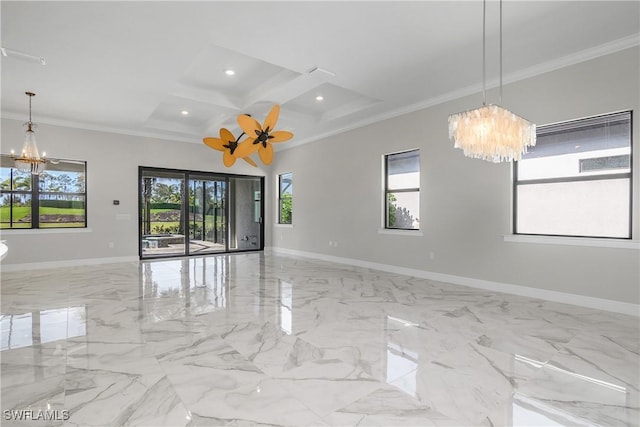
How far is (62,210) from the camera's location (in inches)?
272

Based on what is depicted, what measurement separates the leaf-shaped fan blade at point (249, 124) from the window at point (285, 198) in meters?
4.08

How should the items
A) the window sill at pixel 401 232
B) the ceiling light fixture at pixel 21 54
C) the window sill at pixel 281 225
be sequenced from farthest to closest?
the window sill at pixel 281 225
the window sill at pixel 401 232
the ceiling light fixture at pixel 21 54

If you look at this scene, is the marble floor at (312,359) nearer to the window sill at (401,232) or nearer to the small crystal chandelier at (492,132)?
the window sill at (401,232)

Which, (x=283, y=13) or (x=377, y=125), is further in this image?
(x=377, y=125)

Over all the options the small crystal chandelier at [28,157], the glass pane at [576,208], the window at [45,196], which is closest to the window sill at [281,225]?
the window at [45,196]

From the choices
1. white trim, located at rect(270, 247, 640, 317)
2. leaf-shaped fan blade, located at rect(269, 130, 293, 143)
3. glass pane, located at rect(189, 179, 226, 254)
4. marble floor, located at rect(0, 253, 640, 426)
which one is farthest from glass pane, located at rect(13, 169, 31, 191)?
white trim, located at rect(270, 247, 640, 317)

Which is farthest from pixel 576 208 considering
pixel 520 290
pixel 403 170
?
pixel 403 170

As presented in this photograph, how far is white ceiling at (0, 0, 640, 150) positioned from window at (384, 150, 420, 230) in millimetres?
971

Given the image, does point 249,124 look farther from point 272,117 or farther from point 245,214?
point 245,214

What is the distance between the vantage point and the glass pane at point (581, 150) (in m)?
3.88

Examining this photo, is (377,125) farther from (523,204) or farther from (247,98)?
(523,204)

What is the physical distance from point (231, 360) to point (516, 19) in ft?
13.7

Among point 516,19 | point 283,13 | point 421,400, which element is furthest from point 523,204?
point 283,13

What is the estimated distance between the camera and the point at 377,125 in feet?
21.7
